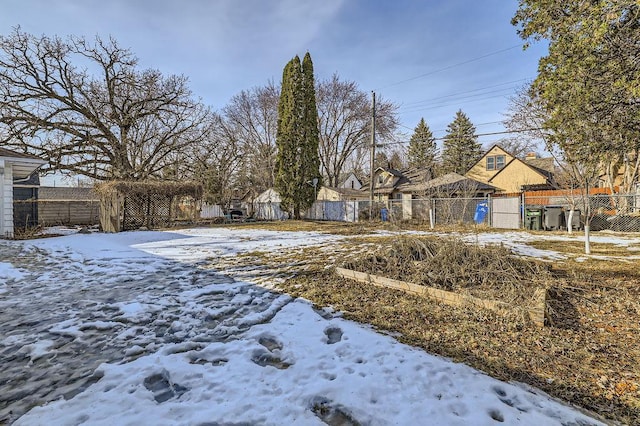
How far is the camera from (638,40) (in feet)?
11.1

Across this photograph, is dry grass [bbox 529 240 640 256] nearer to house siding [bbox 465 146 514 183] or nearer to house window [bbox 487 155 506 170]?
house siding [bbox 465 146 514 183]

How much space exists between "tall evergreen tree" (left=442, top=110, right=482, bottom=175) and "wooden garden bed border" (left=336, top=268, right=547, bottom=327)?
3542 centimetres

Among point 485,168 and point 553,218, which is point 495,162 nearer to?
point 485,168

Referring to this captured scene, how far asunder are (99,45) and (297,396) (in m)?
20.5

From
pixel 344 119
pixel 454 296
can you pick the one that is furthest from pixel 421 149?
pixel 454 296

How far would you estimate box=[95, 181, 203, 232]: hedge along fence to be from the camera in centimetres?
1308

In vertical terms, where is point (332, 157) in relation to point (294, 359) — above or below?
above

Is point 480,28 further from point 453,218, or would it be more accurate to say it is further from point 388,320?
point 388,320

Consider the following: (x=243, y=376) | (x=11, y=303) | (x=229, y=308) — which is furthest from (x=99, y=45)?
(x=243, y=376)

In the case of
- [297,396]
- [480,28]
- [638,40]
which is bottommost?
[297,396]

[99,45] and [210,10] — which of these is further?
[99,45]

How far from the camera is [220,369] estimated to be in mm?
2385

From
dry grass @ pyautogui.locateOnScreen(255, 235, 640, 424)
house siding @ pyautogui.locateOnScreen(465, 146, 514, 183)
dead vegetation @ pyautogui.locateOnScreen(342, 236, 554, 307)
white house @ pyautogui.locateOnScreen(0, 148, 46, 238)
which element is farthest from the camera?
house siding @ pyautogui.locateOnScreen(465, 146, 514, 183)

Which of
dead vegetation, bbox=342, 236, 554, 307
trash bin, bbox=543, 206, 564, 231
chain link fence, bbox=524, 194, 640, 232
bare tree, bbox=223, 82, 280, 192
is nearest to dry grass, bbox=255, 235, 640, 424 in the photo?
dead vegetation, bbox=342, 236, 554, 307
